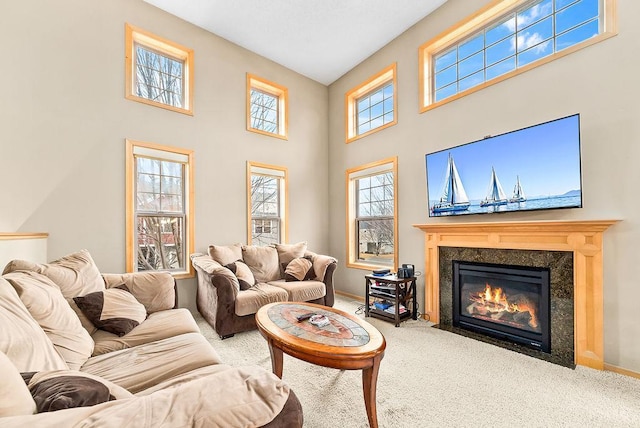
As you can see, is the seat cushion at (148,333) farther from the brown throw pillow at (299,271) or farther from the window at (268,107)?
the window at (268,107)

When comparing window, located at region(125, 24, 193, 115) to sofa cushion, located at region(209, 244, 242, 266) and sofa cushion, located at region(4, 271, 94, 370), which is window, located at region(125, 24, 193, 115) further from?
sofa cushion, located at region(4, 271, 94, 370)

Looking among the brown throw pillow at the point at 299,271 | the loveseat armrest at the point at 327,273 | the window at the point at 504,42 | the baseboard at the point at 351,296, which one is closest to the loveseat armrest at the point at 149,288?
the brown throw pillow at the point at 299,271

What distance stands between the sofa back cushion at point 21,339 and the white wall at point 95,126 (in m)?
2.07

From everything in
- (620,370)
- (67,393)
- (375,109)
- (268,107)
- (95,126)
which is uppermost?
(268,107)

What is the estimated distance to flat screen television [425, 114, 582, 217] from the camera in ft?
7.91

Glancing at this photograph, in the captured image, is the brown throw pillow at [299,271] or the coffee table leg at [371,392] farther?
the brown throw pillow at [299,271]

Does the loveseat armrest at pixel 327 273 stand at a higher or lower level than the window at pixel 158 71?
lower

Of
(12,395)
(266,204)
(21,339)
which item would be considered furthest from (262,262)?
(12,395)

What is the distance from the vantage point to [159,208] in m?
3.71

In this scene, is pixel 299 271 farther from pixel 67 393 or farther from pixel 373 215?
pixel 67 393

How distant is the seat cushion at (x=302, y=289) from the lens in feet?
11.3

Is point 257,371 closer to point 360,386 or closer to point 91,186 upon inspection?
point 360,386

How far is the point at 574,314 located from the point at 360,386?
1.93 meters

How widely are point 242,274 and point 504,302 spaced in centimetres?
288
